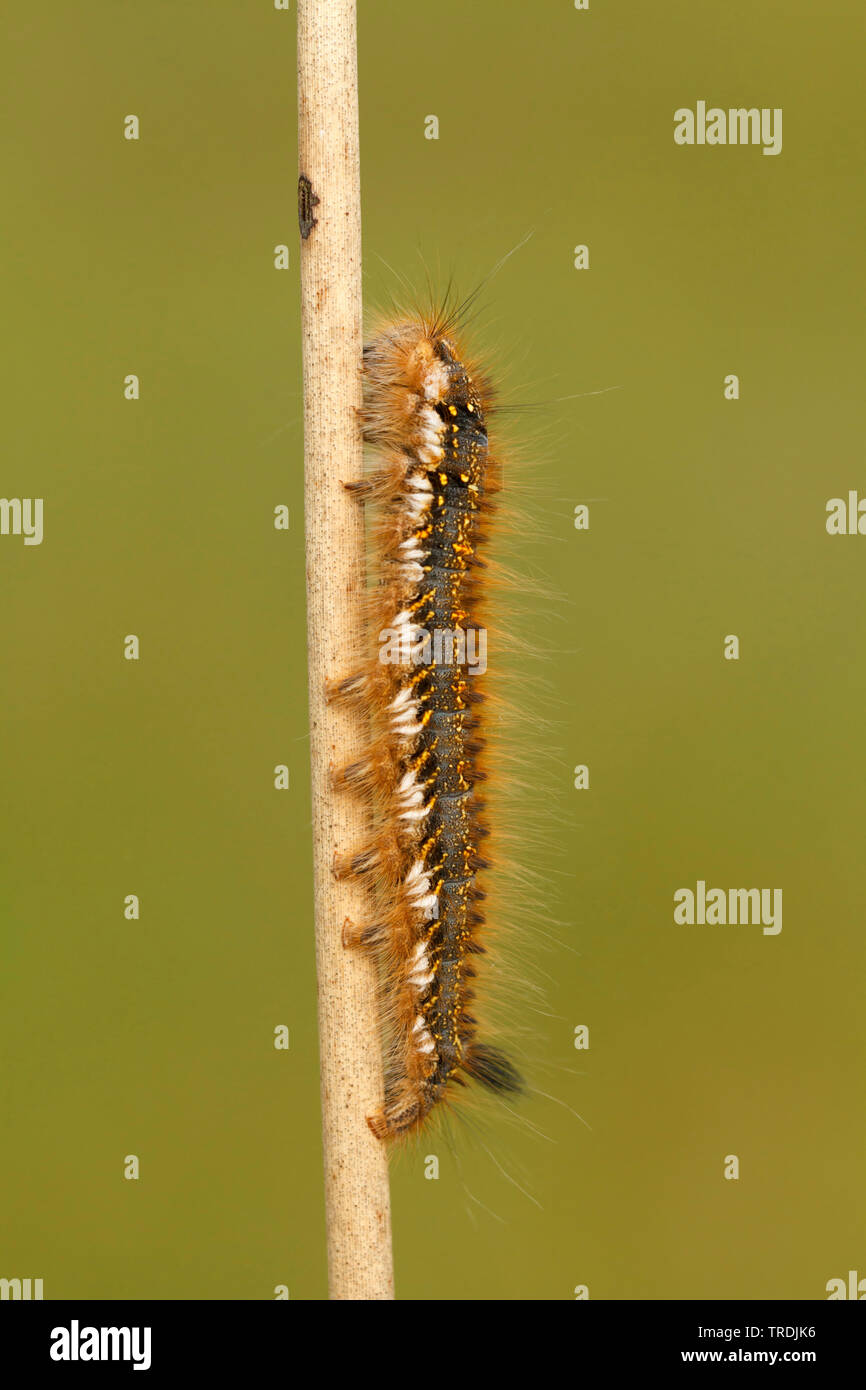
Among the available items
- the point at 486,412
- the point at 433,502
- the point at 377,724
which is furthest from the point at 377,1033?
the point at 486,412

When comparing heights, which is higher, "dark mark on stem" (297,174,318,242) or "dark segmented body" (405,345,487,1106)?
"dark mark on stem" (297,174,318,242)

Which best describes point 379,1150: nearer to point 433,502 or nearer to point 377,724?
point 377,724

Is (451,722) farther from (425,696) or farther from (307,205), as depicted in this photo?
(307,205)

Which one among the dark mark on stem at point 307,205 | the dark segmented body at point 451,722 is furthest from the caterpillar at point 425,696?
the dark mark on stem at point 307,205

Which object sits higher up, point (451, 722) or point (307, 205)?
point (307, 205)

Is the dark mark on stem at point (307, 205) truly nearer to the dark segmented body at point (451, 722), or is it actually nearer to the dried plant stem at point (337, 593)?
the dried plant stem at point (337, 593)

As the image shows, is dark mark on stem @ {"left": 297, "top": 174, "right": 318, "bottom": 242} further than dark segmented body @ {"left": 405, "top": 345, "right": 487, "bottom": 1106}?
No

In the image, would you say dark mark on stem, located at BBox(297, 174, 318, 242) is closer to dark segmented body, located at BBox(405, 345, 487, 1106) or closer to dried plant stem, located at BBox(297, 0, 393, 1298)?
Result: dried plant stem, located at BBox(297, 0, 393, 1298)

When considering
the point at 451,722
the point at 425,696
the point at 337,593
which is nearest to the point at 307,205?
the point at 337,593

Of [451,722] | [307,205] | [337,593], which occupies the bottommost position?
[451,722]

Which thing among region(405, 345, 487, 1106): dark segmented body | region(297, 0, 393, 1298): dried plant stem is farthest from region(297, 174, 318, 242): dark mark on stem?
region(405, 345, 487, 1106): dark segmented body
